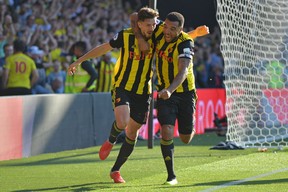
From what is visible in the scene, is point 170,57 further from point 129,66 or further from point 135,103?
point 135,103

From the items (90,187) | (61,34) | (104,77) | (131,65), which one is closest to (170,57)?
(131,65)

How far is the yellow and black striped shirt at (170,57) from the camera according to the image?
1070 cm

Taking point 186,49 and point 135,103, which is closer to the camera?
point 186,49

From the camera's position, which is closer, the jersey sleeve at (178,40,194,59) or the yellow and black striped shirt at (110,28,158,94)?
the jersey sleeve at (178,40,194,59)

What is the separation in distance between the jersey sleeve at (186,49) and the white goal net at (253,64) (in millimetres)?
5471

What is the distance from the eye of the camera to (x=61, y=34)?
886 inches

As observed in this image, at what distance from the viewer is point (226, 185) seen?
1056 cm

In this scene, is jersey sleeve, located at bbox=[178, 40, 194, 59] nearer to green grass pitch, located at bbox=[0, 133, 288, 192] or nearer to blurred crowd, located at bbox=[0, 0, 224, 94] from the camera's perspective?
green grass pitch, located at bbox=[0, 133, 288, 192]

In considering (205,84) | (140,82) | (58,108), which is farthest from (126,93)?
(205,84)

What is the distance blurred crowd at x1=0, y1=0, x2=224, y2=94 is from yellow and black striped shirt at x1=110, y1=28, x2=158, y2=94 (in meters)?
7.64

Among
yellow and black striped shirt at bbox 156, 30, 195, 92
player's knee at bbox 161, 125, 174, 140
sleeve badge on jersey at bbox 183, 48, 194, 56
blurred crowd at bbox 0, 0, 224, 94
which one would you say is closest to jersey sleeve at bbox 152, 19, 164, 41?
yellow and black striped shirt at bbox 156, 30, 195, 92

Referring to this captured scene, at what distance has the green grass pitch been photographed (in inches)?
415

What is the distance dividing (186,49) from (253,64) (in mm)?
7013

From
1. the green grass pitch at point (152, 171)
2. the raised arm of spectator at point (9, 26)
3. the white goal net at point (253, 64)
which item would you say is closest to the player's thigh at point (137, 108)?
the green grass pitch at point (152, 171)
